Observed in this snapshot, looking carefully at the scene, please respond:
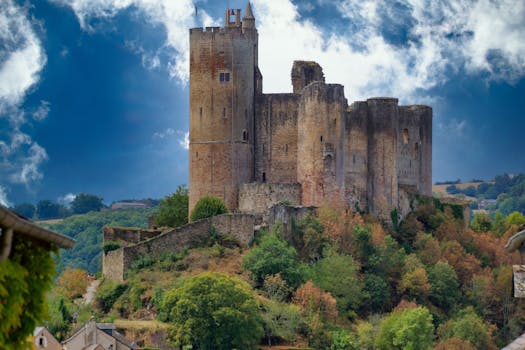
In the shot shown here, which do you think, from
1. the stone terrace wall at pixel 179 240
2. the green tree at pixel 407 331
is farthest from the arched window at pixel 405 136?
the green tree at pixel 407 331

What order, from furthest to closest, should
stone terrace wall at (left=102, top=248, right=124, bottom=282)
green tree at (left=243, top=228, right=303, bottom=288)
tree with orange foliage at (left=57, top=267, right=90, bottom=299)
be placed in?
tree with orange foliage at (left=57, top=267, right=90, bottom=299), stone terrace wall at (left=102, top=248, right=124, bottom=282), green tree at (left=243, top=228, right=303, bottom=288)

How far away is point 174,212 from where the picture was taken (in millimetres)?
64000

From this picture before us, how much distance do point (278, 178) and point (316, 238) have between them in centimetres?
488

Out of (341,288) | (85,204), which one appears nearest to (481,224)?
(341,288)

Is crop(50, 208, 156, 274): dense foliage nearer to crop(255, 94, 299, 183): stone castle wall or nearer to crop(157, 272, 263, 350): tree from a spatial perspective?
crop(255, 94, 299, 183): stone castle wall

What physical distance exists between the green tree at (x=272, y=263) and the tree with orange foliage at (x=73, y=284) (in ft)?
26.2

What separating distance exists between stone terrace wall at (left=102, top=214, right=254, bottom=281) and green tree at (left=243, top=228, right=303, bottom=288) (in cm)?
213

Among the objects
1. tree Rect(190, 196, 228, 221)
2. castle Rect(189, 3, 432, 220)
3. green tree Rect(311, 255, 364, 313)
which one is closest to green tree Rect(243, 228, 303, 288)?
green tree Rect(311, 255, 364, 313)

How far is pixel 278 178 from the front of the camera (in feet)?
205

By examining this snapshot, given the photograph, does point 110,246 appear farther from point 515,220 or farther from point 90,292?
point 515,220

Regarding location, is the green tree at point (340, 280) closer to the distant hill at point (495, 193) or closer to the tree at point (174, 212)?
the tree at point (174, 212)

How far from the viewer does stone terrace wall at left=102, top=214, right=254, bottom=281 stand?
185 feet

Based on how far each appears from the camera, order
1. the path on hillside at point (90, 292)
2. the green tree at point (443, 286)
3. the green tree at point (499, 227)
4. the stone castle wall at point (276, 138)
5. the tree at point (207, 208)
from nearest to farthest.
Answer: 1. the path on hillside at point (90, 292)
2. the tree at point (207, 208)
3. the stone castle wall at point (276, 138)
4. the green tree at point (443, 286)
5. the green tree at point (499, 227)

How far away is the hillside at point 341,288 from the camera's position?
171 ft
